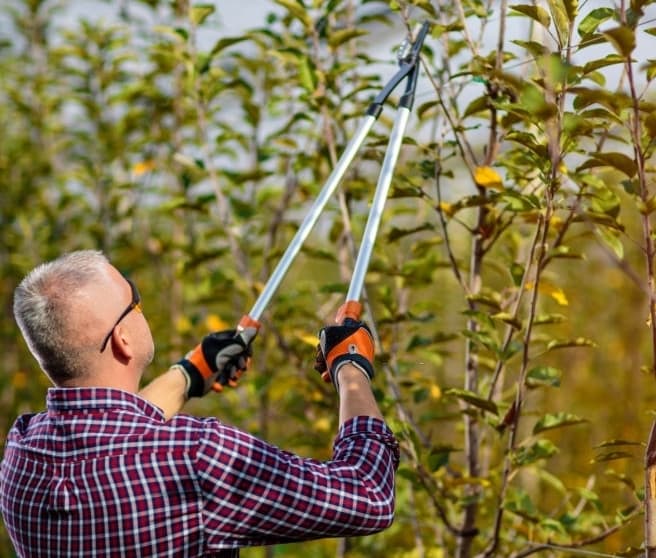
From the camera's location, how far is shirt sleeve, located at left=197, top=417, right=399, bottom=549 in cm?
144

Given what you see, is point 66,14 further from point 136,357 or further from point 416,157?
point 136,357

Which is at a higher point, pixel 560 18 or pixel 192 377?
pixel 560 18

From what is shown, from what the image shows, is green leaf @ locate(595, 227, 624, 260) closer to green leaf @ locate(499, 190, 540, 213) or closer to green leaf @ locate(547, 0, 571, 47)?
green leaf @ locate(499, 190, 540, 213)

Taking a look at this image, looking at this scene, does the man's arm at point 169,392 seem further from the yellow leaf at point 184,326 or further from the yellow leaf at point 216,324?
the yellow leaf at point 184,326

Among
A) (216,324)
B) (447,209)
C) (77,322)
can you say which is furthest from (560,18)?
(216,324)

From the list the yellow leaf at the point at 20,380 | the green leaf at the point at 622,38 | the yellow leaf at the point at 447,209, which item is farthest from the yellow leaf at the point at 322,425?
the yellow leaf at the point at 20,380

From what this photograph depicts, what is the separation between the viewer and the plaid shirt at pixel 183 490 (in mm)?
1432

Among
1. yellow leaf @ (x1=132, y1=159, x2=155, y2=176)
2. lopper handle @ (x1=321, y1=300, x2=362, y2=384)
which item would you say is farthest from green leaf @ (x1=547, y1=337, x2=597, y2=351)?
yellow leaf @ (x1=132, y1=159, x2=155, y2=176)

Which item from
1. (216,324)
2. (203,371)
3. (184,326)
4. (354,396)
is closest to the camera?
(354,396)

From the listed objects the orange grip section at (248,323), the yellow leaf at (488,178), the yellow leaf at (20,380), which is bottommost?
the yellow leaf at (20,380)

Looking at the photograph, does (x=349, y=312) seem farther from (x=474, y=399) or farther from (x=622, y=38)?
(x=622, y=38)

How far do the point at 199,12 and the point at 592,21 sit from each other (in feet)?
4.93

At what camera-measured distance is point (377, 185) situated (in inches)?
71.5

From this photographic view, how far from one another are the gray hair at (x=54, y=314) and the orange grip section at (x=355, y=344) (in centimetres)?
43
